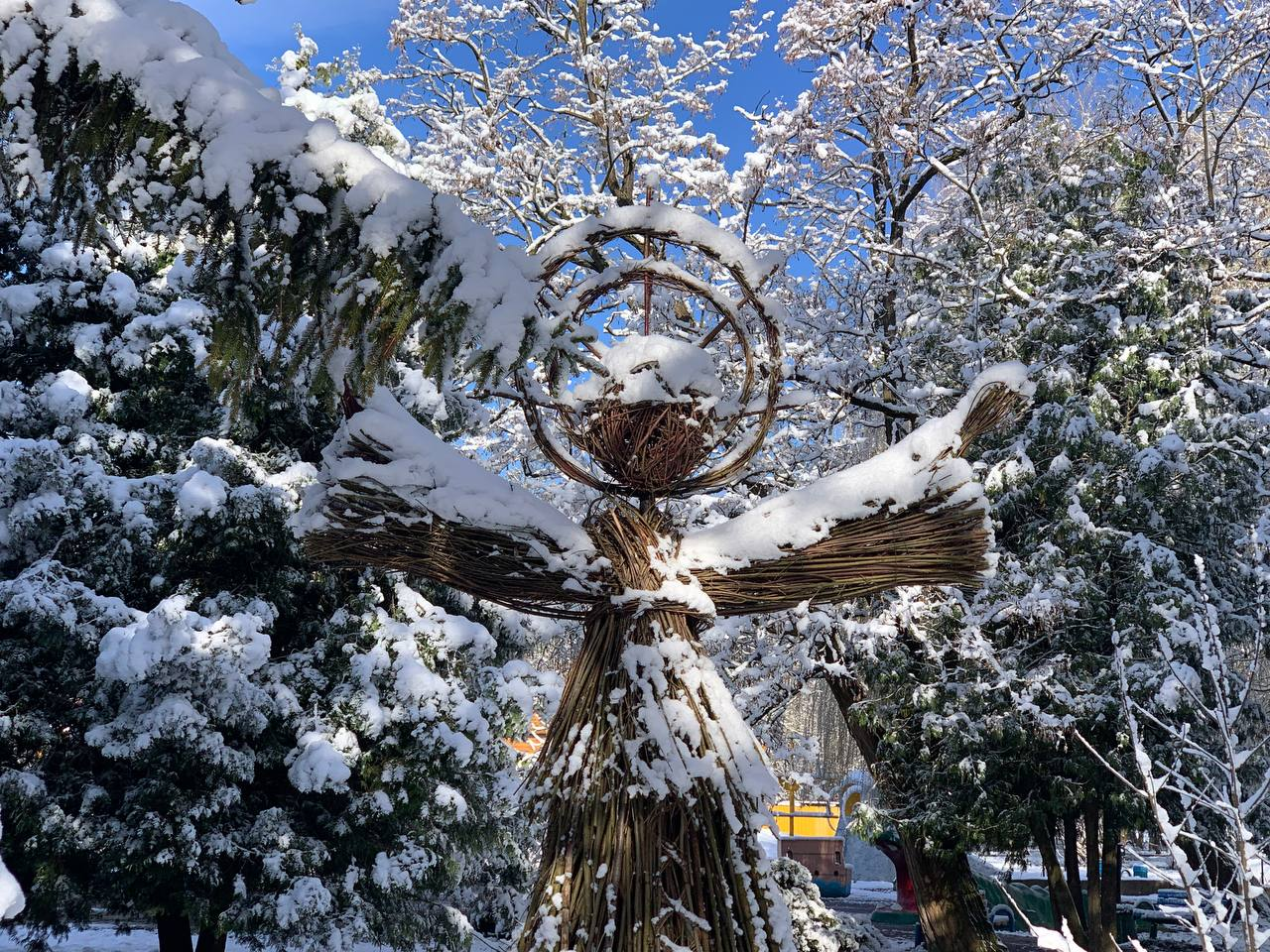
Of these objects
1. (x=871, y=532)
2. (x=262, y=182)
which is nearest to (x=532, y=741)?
(x=871, y=532)

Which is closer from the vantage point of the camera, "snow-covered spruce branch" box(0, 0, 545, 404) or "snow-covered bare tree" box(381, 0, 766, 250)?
"snow-covered spruce branch" box(0, 0, 545, 404)

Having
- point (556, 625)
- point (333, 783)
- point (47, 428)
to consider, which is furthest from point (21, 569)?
point (556, 625)

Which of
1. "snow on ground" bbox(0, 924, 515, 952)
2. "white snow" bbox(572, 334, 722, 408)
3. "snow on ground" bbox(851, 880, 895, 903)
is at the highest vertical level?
"white snow" bbox(572, 334, 722, 408)

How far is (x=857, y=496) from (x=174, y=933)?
25.7 ft

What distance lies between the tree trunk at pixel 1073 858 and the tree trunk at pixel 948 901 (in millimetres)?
849

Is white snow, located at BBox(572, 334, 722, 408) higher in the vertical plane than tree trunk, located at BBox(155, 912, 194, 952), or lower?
higher

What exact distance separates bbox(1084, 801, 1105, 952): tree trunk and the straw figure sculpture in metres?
A: 6.35

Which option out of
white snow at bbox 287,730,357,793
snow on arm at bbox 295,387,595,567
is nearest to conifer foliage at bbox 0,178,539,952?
white snow at bbox 287,730,357,793

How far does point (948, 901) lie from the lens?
7254 mm

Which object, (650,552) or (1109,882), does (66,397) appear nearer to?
(650,552)

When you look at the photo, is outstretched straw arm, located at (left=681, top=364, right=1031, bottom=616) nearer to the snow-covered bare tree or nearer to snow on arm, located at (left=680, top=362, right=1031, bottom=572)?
snow on arm, located at (left=680, top=362, right=1031, bottom=572)

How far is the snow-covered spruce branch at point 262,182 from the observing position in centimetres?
163

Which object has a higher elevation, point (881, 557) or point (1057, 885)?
point (881, 557)

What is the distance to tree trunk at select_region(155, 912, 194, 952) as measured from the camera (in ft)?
25.4
